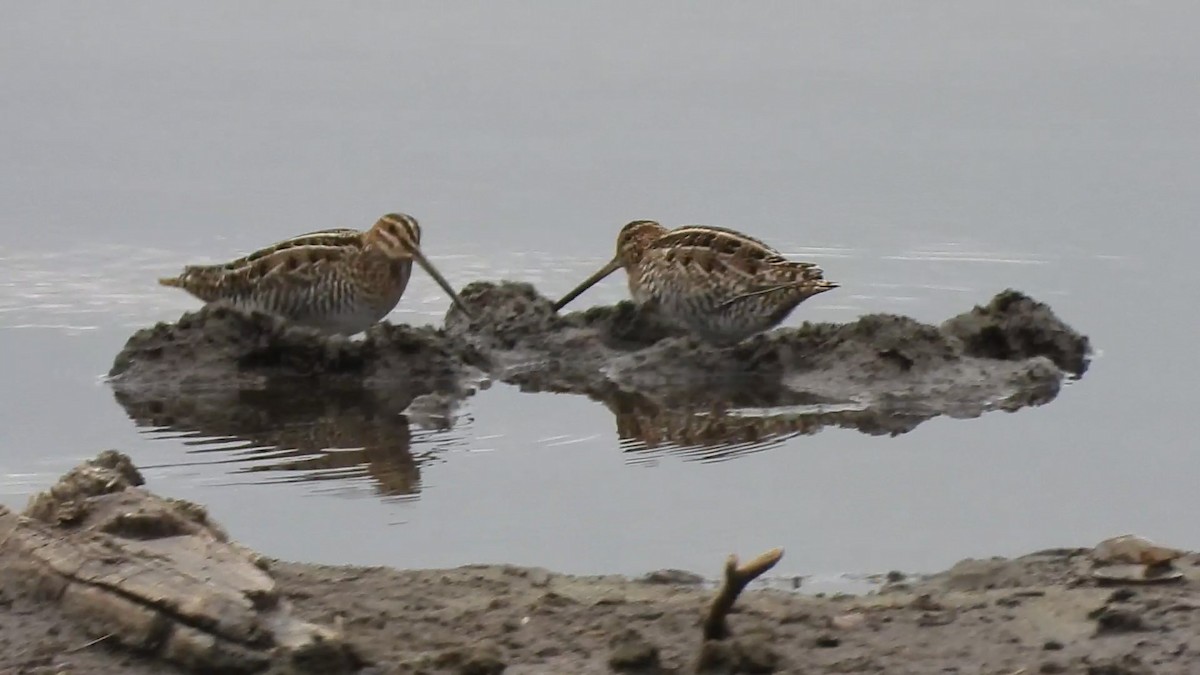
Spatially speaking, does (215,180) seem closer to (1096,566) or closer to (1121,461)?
(1121,461)

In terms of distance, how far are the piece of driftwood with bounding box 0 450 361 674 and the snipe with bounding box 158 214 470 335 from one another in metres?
3.81

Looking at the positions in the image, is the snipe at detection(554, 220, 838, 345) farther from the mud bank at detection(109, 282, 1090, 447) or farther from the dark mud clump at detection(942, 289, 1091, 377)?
the dark mud clump at detection(942, 289, 1091, 377)

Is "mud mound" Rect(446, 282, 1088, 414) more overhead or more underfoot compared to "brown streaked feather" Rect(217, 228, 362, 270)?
more underfoot

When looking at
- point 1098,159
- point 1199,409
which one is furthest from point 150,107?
point 1199,409

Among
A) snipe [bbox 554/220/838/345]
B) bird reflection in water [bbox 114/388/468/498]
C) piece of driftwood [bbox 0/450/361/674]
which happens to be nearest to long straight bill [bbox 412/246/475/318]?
snipe [bbox 554/220/838/345]

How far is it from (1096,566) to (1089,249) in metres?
5.35

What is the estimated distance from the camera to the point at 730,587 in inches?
193

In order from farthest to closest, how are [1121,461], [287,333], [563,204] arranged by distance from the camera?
[563,204], [287,333], [1121,461]

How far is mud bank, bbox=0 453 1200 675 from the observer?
4859mm

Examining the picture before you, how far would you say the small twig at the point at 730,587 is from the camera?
4750 mm

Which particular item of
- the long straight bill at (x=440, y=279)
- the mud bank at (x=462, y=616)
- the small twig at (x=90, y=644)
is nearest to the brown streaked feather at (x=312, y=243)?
the long straight bill at (x=440, y=279)

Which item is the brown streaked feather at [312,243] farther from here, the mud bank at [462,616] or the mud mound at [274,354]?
the mud bank at [462,616]

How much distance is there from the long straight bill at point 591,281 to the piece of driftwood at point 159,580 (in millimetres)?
4576

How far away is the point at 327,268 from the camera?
929cm
